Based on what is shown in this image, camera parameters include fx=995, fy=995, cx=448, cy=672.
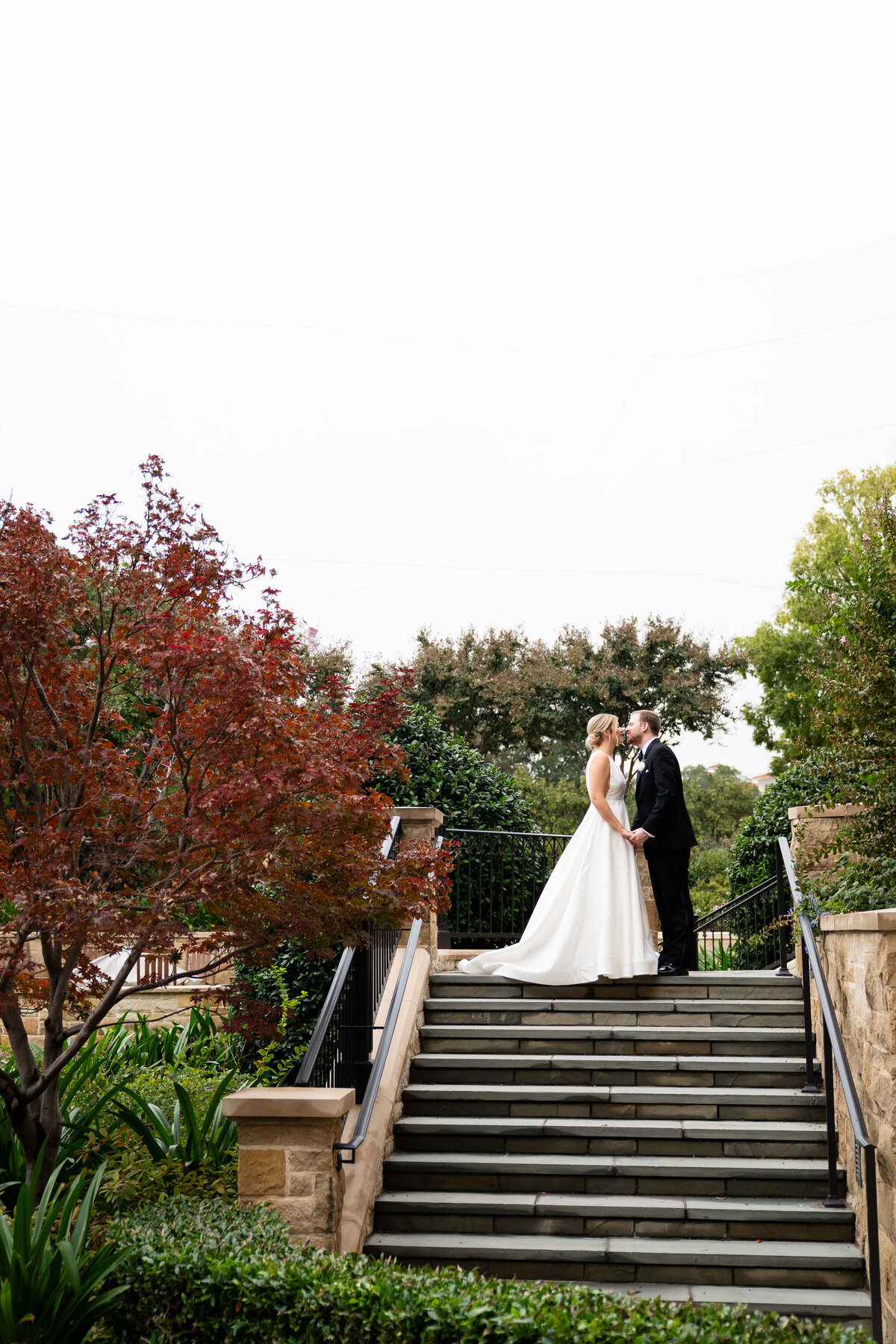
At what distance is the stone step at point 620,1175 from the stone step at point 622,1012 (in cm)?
125

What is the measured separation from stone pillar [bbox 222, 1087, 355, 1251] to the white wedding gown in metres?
3.03

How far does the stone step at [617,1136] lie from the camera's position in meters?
5.87

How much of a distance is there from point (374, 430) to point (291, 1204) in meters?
36.0

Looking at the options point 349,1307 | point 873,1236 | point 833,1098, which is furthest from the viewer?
point 833,1098

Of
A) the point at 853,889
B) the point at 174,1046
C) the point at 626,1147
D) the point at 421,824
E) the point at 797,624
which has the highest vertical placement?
the point at 797,624

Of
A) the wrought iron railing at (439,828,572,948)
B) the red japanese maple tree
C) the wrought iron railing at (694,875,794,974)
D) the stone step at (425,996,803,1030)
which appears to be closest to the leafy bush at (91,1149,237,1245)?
the red japanese maple tree

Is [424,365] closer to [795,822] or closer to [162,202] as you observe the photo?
[162,202]

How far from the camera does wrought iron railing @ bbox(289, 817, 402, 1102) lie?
17.8ft

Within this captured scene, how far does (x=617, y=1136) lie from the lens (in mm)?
5984

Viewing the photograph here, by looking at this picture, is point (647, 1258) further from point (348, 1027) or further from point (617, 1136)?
point (348, 1027)

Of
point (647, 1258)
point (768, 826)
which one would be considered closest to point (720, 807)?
point (768, 826)

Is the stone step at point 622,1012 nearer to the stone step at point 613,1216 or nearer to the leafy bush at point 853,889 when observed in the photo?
the leafy bush at point 853,889

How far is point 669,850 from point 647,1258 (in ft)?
10.2

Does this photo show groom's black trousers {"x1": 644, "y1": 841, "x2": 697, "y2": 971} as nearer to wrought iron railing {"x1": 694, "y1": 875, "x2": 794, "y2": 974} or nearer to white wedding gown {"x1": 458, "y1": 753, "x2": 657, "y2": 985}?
white wedding gown {"x1": 458, "y1": 753, "x2": 657, "y2": 985}
